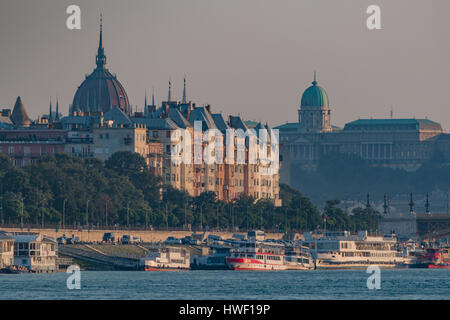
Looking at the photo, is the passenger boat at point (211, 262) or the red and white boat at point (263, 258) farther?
the passenger boat at point (211, 262)

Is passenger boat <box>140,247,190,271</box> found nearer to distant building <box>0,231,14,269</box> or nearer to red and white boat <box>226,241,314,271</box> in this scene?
red and white boat <box>226,241,314,271</box>

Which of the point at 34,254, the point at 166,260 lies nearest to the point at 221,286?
the point at 34,254

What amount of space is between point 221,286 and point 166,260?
35896 mm

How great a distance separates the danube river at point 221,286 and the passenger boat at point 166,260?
3091 millimetres

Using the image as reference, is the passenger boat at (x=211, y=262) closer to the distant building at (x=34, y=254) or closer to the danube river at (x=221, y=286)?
the danube river at (x=221, y=286)

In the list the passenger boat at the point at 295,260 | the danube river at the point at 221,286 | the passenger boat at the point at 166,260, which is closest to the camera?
the danube river at the point at 221,286

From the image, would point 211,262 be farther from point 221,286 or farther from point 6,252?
point 221,286

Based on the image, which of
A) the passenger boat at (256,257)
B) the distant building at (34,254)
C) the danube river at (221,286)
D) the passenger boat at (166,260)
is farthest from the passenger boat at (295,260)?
the distant building at (34,254)

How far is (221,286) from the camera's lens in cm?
15150

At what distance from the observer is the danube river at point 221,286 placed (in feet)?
444
